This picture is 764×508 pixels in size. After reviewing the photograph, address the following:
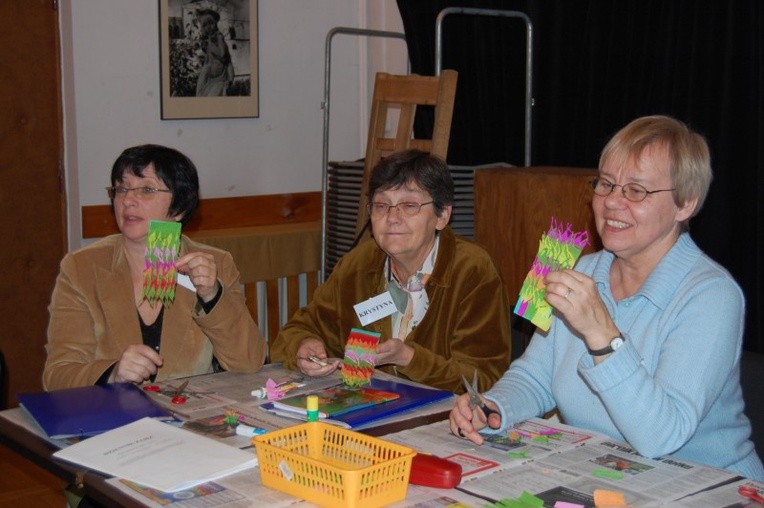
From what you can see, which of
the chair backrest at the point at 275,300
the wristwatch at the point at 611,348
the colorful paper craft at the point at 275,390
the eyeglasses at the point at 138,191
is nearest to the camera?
the wristwatch at the point at 611,348

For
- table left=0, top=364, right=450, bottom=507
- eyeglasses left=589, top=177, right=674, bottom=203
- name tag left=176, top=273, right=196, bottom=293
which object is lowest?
table left=0, top=364, right=450, bottom=507

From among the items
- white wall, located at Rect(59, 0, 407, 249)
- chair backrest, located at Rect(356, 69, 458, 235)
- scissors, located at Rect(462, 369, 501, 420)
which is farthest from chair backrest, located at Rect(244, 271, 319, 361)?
scissors, located at Rect(462, 369, 501, 420)

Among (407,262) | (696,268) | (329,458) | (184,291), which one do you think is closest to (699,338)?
(696,268)

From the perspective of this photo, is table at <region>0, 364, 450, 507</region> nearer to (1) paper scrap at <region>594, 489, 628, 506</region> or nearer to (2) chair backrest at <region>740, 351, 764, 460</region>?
(1) paper scrap at <region>594, 489, 628, 506</region>

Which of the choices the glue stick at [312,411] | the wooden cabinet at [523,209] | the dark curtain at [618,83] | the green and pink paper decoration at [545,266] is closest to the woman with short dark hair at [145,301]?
the glue stick at [312,411]

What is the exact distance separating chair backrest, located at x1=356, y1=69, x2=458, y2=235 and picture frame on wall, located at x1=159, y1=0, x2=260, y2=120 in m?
0.93

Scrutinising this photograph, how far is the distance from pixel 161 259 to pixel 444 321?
2.68 feet

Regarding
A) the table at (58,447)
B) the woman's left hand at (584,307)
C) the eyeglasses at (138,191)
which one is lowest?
the table at (58,447)

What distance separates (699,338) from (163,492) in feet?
3.62

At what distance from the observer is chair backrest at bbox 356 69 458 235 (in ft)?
13.1

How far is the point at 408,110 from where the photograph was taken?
421 cm

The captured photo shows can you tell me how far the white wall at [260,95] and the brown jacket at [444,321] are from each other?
2.13 meters

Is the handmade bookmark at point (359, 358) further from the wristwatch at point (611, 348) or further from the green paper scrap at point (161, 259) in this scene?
the wristwatch at point (611, 348)

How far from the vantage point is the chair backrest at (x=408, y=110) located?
13.1ft
